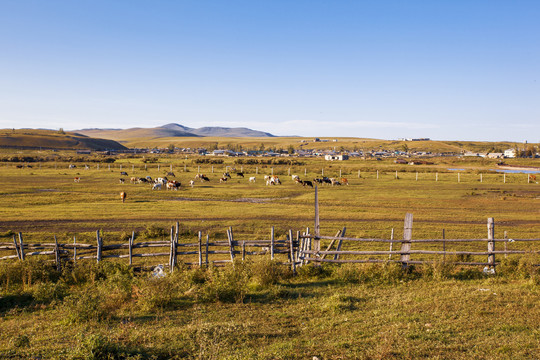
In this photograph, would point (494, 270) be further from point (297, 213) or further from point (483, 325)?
point (297, 213)

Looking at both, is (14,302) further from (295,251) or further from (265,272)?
(295,251)

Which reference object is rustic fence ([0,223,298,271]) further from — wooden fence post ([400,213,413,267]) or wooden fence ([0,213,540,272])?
wooden fence post ([400,213,413,267])

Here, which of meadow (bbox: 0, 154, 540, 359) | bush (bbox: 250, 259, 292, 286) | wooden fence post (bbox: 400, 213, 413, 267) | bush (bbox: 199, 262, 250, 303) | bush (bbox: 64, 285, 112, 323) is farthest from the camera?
wooden fence post (bbox: 400, 213, 413, 267)

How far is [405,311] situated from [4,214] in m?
27.3

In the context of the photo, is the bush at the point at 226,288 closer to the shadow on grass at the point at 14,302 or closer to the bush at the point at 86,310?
the bush at the point at 86,310

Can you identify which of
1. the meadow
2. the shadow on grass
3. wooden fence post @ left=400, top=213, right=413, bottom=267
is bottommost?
the shadow on grass

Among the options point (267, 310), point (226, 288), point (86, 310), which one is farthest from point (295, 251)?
point (86, 310)

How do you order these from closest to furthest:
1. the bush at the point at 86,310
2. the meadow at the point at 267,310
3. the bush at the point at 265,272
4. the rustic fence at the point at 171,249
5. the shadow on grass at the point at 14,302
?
the meadow at the point at 267,310 < the bush at the point at 86,310 < the shadow on grass at the point at 14,302 < the bush at the point at 265,272 < the rustic fence at the point at 171,249

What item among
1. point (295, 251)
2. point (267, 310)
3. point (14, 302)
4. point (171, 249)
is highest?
point (171, 249)

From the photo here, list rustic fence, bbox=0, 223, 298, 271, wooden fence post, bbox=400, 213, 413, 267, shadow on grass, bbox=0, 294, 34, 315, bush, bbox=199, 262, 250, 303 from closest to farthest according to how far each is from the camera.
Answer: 1. bush, bbox=199, 262, 250, 303
2. shadow on grass, bbox=0, 294, 34, 315
3. wooden fence post, bbox=400, 213, 413, 267
4. rustic fence, bbox=0, 223, 298, 271

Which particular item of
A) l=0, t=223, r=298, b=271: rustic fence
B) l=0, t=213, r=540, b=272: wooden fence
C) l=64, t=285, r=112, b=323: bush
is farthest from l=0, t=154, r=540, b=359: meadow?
l=0, t=223, r=298, b=271: rustic fence

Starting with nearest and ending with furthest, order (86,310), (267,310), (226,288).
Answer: (86,310), (267,310), (226,288)

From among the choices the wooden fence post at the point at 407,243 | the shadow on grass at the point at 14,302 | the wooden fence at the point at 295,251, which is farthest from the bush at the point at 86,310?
the wooden fence post at the point at 407,243

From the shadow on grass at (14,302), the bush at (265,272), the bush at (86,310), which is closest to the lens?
the bush at (86,310)
